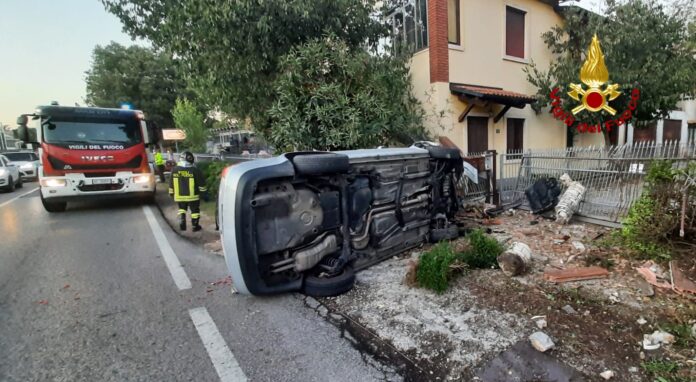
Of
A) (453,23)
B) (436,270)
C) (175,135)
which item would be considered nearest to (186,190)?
(436,270)

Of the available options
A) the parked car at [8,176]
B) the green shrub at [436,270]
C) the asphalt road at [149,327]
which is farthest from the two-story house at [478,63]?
the parked car at [8,176]

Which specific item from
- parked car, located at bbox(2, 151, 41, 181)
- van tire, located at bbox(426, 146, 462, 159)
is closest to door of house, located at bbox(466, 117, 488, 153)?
van tire, located at bbox(426, 146, 462, 159)

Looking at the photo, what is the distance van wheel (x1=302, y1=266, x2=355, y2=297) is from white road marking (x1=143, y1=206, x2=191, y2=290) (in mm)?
1433

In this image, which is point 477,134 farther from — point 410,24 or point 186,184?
point 186,184

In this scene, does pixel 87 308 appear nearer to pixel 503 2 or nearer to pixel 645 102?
pixel 503 2

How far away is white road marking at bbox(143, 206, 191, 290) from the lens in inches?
153

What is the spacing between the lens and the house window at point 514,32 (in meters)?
10.7

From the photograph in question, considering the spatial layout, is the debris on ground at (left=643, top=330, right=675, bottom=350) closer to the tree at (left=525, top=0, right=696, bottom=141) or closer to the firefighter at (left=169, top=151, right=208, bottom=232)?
the firefighter at (left=169, top=151, right=208, bottom=232)

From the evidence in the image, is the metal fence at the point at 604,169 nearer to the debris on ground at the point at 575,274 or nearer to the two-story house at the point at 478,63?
the debris on ground at the point at 575,274

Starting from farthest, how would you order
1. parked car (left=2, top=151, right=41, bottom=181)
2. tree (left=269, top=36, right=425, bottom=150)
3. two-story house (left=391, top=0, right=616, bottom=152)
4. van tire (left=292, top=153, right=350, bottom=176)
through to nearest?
parked car (left=2, top=151, right=41, bottom=181) < two-story house (left=391, top=0, right=616, bottom=152) < tree (left=269, top=36, right=425, bottom=150) < van tire (left=292, top=153, right=350, bottom=176)

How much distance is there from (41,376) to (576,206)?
7.12 meters

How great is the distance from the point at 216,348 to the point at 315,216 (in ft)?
4.70

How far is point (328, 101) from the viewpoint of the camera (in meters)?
7.14

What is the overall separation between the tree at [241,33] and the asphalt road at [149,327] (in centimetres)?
441
